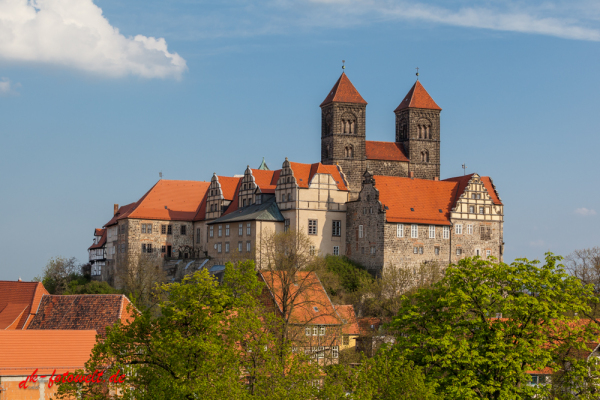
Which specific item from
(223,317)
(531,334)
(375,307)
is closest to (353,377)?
(223,317)

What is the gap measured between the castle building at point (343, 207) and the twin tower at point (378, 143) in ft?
0.32

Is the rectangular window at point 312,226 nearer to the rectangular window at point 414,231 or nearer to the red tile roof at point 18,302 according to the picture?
the rectangular window at point 414,231

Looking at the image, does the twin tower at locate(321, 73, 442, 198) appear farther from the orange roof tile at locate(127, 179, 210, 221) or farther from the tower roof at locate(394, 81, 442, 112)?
the orange roof tile at locate(127, 179, 210, 221)

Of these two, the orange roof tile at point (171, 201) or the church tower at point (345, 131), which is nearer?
the church tower at point (345, 131)

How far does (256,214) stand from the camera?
76188 millimetres

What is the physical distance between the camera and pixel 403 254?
246 ft

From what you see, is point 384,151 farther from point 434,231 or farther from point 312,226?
point 312,226

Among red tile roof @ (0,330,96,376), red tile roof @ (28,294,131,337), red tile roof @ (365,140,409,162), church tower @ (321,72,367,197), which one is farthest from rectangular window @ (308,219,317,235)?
red tile roof @ (0,330,96,376)

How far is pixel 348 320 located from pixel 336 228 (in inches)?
853

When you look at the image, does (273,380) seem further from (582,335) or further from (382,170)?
(382,170)

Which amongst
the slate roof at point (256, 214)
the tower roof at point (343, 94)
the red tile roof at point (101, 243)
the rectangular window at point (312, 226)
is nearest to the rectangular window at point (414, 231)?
the rectangular window at point (312, 226)

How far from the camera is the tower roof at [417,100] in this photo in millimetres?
91188

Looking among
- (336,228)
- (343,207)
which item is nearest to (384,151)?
(343,207)

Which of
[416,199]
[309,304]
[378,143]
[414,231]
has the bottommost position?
[309,304]
